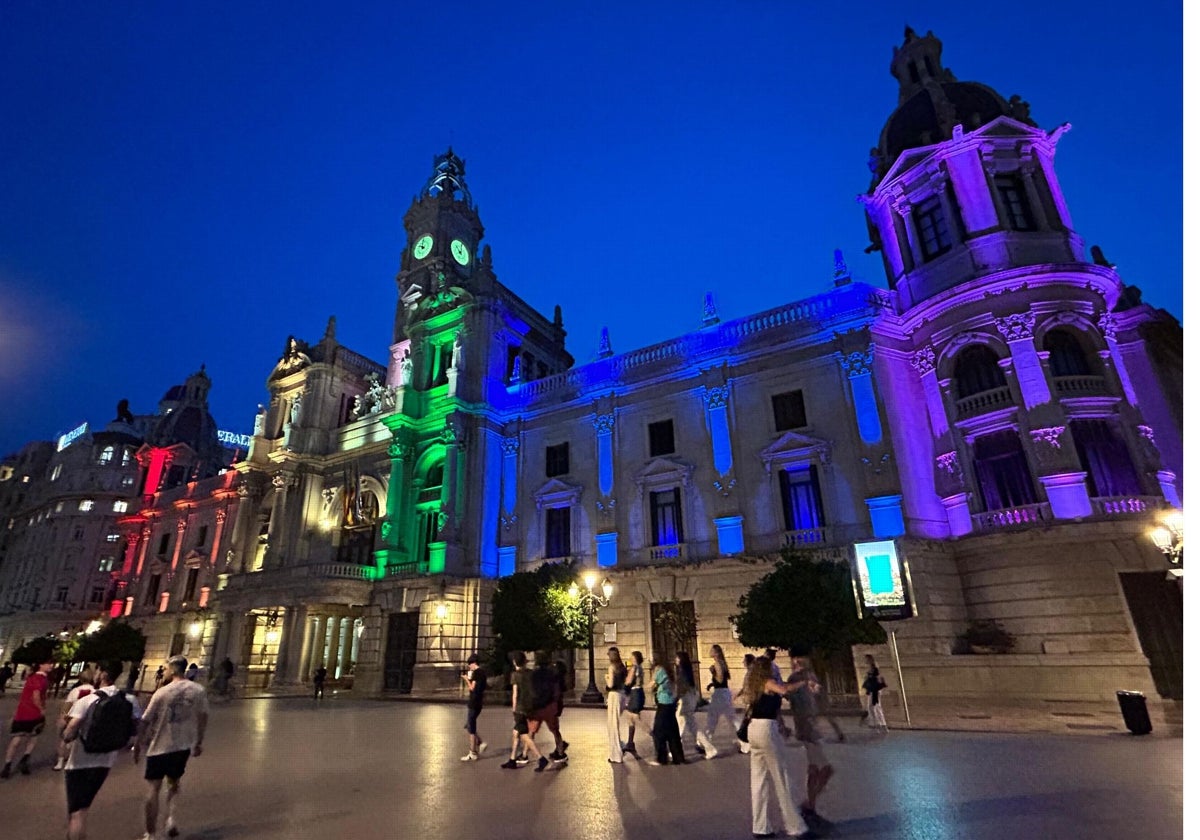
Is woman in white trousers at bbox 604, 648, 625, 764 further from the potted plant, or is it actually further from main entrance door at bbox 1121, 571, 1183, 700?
main entrance door at bbox 1121, 571, 1183, 700

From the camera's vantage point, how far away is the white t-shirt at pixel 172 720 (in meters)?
6.12

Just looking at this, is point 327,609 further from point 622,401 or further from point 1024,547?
point 1024,547

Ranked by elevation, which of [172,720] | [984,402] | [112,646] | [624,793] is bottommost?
[624,793]

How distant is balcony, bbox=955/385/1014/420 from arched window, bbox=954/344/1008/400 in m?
0.25

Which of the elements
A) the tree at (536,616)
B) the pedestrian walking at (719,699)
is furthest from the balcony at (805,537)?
the pedestrian walking at (719,699)

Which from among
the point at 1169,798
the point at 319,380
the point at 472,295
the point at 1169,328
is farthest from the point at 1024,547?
the point at 319,380

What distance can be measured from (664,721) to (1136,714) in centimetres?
909

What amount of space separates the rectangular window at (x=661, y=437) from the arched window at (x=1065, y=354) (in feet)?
46.2

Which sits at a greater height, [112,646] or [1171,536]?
[1171,536]

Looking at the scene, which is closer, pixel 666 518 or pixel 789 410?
pixel 789 410

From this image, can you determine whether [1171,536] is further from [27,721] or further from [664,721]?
[27,721]

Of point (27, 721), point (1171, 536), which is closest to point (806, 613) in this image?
point (1171, 536)

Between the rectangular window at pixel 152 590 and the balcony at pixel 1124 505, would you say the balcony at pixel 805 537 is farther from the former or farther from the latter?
the rectangular window at pixel 152 590

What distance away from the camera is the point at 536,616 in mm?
23016
